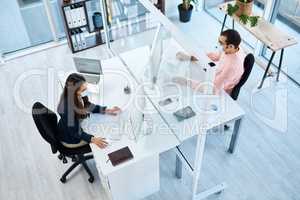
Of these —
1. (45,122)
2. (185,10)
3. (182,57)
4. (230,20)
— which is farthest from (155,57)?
(230,20)

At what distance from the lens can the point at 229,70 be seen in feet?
8.76

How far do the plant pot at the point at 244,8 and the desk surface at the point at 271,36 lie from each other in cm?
8

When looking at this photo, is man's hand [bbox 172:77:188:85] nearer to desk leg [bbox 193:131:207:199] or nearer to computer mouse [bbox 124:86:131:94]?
computer mouse [bbox 124:86:131:94]

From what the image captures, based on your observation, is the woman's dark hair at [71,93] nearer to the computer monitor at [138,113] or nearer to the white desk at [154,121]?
the white desk at [154,121]

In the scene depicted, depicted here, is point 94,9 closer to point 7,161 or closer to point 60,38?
point 60,38

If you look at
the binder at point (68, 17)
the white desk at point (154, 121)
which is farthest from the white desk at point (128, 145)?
the binder at point (68, 17)

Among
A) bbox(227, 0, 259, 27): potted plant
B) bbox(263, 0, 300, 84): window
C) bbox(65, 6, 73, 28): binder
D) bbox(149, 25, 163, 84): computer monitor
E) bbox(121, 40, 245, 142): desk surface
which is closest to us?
bbox(121, 40, 245, 142): desk surface

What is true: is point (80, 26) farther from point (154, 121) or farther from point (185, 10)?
point (154, 121)

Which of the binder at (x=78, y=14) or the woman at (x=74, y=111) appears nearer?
the woman at (x=74, y=111)

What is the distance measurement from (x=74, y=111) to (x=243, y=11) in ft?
7.69

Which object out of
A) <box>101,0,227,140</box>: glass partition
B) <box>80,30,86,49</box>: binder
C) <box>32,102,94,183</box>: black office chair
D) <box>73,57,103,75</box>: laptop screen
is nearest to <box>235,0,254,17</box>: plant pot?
<box>101,0,227,140</box>: glass partition

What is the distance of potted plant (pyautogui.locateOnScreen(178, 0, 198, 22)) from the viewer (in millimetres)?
4637

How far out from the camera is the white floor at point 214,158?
9.48 feet

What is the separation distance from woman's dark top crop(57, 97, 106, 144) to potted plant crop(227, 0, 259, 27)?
1981mm
